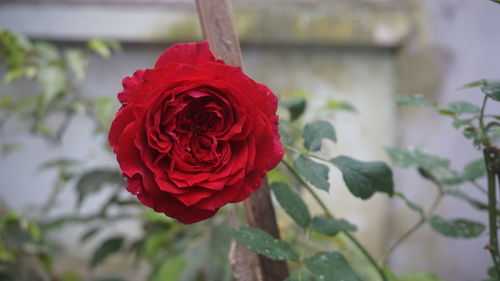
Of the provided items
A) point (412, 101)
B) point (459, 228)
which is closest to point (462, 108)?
point (412, 101)

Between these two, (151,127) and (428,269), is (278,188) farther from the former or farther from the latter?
(428,269)

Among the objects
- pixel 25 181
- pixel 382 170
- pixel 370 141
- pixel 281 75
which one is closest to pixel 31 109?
pixel 25 181

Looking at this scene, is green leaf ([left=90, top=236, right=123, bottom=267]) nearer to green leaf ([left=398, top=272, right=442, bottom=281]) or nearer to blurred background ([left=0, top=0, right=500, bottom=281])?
blurred background ([left=0, top=0, right=500, bottom=281])

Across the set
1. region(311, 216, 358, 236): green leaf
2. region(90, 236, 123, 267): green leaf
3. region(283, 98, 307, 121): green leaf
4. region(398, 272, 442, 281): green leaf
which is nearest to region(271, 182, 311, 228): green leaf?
region(311, 216, 358, 236): green leaf

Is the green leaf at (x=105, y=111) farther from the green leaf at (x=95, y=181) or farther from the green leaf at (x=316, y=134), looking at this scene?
the green leaf at (x=316, y=134)

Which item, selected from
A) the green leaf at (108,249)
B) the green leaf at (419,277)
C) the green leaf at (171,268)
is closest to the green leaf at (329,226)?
the green leaf at (171,268)

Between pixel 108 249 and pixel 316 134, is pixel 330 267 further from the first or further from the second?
pixel 108 249
